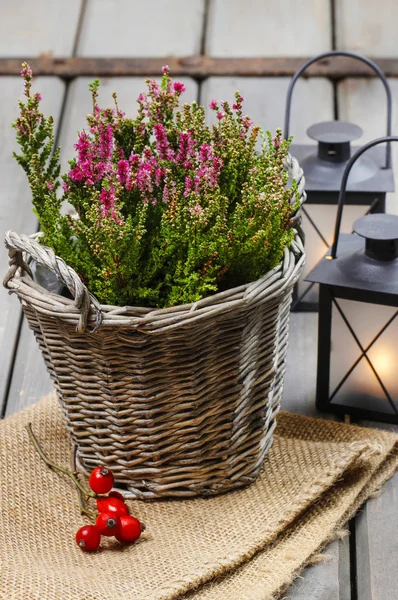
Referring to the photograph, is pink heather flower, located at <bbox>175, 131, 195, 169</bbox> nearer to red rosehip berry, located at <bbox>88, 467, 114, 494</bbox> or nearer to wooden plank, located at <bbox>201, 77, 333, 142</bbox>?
red rosehip berry, located at <bbox>88, 467, 114, 494</bbox>

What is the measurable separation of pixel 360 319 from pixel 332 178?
28 centimetres

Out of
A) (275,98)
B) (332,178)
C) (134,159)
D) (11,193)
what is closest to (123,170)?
(134,159)

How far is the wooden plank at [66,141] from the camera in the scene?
55.9 inches

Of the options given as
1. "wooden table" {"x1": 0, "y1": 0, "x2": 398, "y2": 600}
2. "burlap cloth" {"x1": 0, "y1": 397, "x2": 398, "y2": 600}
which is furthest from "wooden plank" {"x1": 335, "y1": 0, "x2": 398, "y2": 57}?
"burlap cloth" {"x1": 0, "y1": 397, "x2": 398, "y2": 600}

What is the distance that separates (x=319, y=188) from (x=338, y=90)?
2.48ft

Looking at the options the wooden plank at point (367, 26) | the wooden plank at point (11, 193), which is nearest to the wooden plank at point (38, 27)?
the wooden plank at point (11, 193)

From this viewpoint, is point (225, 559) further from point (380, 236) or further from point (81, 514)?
point (380, 236)

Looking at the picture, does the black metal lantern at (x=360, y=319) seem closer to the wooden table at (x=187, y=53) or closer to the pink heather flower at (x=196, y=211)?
the wooden table at (x=187, y=53)

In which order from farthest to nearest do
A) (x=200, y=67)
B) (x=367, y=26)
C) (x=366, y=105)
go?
(x=367, y=26)
(x=200, y=67)
(x=366, y=105)

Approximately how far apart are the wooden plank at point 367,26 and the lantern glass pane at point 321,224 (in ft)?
2.94

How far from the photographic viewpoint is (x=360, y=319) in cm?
125

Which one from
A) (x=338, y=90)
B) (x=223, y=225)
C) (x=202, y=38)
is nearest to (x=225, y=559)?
(x=223, y=225)

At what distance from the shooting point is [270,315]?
3.64 ft

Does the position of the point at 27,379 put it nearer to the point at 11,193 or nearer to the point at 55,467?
the point at 55,467
